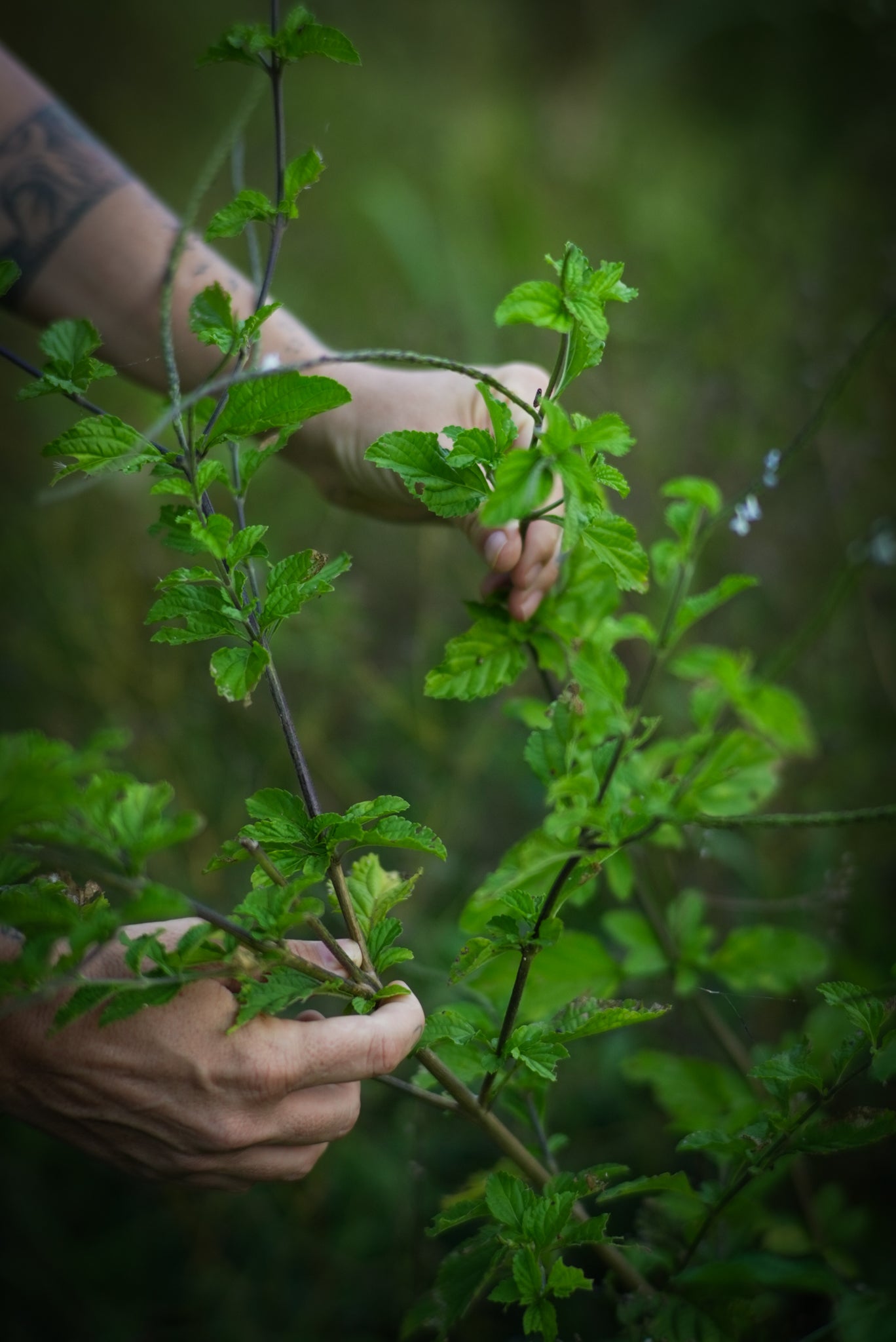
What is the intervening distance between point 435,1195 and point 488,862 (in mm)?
700

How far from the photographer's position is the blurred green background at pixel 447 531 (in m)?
1.69

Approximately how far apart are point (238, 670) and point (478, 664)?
0.85ft

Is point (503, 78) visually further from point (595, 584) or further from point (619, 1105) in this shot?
point (619, 1105)

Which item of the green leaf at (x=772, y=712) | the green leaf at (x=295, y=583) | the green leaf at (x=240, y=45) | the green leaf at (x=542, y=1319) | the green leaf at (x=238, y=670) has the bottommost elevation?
the green leaf at (x=542, y=1319)

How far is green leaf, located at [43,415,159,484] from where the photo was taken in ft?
2.10

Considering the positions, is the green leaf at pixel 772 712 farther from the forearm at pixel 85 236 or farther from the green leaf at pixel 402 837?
the forearm at pixel 85 236

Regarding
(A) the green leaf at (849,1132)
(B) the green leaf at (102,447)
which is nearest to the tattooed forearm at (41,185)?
(B) the green leaf at (102,447)

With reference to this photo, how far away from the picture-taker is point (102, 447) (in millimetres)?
646

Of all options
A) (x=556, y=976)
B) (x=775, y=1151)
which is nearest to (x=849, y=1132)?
(x=775, y=1151)

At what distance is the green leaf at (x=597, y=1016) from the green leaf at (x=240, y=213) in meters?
0.69

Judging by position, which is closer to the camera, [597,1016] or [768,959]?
[597,1016]

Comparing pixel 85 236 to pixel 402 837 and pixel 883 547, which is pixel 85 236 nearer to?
pixel 402 837

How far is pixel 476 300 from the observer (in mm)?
2541

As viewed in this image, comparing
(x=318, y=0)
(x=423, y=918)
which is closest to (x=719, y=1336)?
(x=423, y=918)
